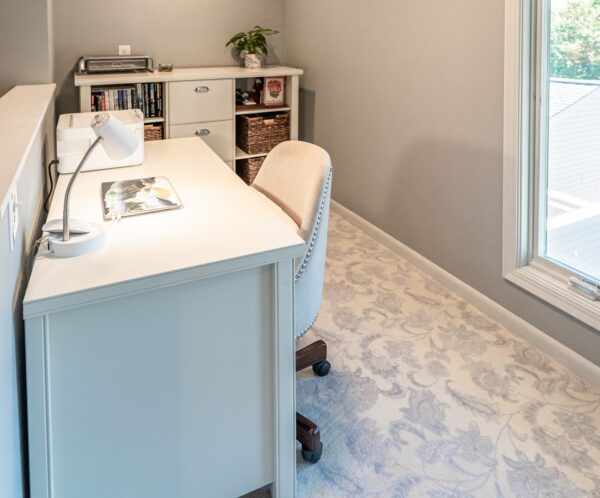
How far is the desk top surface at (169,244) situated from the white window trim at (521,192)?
1180 millimetres

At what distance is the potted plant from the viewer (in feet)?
12.8

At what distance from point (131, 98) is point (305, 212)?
2.29 meters

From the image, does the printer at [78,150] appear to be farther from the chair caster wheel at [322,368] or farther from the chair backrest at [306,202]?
the chair caster wheel at [322,368]

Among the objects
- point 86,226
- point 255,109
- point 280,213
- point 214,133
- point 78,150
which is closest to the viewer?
point 86,226

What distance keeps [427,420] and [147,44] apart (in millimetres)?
3203

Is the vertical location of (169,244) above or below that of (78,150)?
below

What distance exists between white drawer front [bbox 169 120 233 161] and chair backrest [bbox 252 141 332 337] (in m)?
1.79

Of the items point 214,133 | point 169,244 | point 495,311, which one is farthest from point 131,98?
point 495,311

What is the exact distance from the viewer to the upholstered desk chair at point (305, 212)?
1631 mm

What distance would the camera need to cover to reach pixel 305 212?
1.64 metres

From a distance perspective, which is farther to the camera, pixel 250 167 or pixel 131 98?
pixel 250 167

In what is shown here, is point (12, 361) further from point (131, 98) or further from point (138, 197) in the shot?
point (131, 98)

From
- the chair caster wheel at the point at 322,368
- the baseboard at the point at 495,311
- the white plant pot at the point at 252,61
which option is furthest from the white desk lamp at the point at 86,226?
the white plant pot at the point at 252,61

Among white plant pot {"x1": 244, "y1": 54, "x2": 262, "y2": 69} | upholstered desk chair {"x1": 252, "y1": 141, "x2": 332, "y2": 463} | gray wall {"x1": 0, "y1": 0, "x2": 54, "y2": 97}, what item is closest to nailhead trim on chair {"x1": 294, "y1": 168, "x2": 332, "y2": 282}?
upholstered desk chair {"x1": 252, "y1": 141, "x2": 332, "y2": 463}
